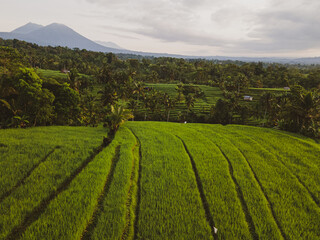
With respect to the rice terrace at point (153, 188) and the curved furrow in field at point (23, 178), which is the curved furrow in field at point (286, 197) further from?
the curved furrow in field at point (23, 178)

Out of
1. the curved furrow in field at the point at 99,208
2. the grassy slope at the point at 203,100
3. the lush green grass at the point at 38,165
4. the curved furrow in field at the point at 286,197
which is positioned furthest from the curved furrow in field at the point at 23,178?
the grassy slope at the point at 203,100

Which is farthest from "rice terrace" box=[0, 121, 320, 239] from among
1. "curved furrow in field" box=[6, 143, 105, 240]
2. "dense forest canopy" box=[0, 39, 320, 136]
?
"dense forest canopy" box=[0, 39, 320, 136]

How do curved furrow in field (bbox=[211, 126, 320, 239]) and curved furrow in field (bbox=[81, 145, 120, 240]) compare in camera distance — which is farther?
curved furrow in field (bbox=[211, 126, 320, 239])

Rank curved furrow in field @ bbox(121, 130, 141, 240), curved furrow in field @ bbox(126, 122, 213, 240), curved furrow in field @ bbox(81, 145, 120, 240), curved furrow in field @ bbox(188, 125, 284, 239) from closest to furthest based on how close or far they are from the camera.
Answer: curved furrow in field @ bbox(81, 145, 120, 240)
curved furrow in field @ bbox(121, 130, 141, 240)
curved furrow in field @ bbox(126, 122, 213, 240)
curved furrow in field @ bbox(188, 125, 284, 239)

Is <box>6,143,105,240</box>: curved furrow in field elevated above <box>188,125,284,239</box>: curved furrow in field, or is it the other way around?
<box>188,125,284,239</box>: curved furrow in field

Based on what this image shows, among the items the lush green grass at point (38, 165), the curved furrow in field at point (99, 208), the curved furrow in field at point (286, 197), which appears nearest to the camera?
the curved furrow in field at point (99, 208)

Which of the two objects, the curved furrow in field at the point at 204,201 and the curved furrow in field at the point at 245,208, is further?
the curved furrow in field at the point at 204,201

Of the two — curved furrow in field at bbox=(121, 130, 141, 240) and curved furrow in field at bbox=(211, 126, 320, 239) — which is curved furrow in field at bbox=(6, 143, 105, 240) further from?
curved furrow in field at bbox=(211, 126, 320, 239)

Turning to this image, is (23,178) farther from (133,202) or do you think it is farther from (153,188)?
(153,188)

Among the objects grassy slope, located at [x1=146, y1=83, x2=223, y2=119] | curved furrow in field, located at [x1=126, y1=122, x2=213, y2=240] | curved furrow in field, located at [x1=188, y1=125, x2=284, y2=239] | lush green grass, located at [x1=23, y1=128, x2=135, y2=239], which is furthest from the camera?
grassy slope, located at [x1=146, y1=83, x2=223, y2=119]
